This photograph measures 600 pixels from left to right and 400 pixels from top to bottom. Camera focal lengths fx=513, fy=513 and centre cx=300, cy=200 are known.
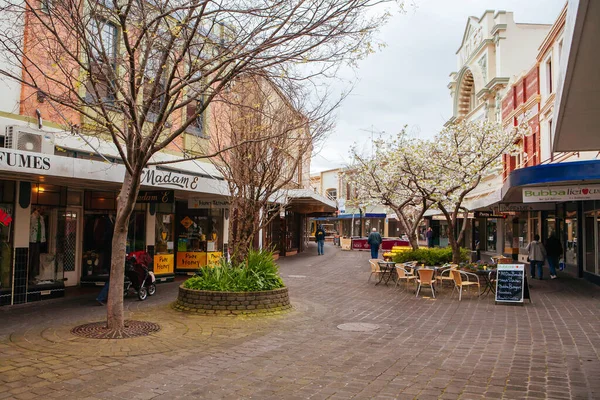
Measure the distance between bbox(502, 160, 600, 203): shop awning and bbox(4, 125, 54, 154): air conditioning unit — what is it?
12.2 metres

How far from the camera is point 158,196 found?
512 inches

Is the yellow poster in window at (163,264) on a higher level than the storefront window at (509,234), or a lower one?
lower

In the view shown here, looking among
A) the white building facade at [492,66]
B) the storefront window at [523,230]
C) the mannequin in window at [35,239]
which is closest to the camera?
the mannequin in window at [35,239]

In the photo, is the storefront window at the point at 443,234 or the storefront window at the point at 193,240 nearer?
the storefront window at the point at 193,240

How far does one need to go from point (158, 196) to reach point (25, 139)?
3778 millimetres

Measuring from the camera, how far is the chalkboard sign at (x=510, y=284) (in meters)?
12.3

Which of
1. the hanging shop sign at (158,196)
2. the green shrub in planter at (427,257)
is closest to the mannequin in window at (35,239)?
the hanging shop sign at (158,196)

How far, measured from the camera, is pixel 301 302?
1221 centimetres

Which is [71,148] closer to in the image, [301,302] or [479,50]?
[301,302]

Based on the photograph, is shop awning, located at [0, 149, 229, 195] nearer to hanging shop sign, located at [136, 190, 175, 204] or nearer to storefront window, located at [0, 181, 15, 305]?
storefront window, located at [0, 181, 15, 305]

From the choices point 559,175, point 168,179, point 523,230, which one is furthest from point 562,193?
point 523,230

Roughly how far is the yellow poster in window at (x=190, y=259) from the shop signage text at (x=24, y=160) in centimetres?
868

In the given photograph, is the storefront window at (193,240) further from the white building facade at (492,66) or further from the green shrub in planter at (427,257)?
the white building facade at (492,66)

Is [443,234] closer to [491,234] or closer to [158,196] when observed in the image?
[491,234]
